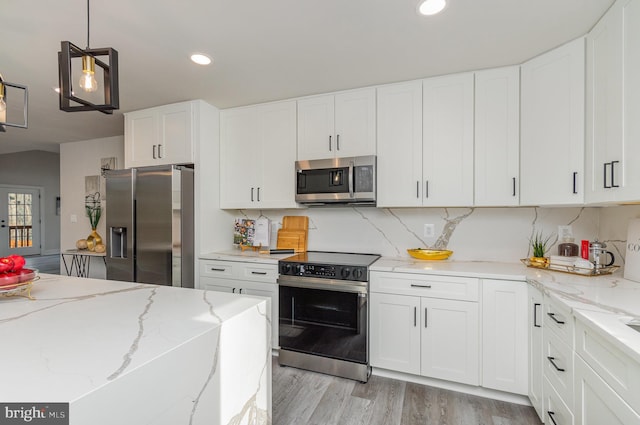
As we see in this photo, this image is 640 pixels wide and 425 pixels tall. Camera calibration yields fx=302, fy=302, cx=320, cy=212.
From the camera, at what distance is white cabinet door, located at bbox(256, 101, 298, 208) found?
291 cm

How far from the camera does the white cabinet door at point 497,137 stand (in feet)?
7.36

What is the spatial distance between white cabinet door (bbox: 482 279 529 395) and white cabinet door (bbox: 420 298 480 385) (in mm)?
64

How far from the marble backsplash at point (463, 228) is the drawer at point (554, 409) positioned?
107 centimetres

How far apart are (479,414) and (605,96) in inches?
80.1

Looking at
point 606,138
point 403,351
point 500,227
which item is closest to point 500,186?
point 500,227

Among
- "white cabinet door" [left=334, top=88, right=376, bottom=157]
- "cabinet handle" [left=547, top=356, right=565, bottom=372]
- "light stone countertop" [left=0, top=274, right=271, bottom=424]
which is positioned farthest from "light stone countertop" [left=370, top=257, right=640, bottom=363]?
"light stone countertop" [left=0, top=274, right=271, bottom=424]

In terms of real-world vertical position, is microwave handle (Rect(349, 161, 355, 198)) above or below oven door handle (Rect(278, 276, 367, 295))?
above

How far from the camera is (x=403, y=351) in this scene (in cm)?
227

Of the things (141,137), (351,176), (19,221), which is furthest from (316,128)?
(19,221)

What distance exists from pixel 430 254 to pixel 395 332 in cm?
72

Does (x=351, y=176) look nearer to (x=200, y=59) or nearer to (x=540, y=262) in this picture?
Result: (x=200, y=59)

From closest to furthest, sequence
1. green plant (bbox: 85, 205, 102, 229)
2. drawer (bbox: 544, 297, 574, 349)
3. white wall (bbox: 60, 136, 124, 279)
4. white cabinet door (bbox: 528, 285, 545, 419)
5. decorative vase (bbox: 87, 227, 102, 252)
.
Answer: drawer (bbox: 544, 297, 574, 349), white cabinet door (bbox: 528, 285, 545, 419), decorative vase (bbox: 87, 227, 102, 252), green plant (bbox: 85, 205, 102, 229), white wall (bbox: 60, 136, 124, 279)

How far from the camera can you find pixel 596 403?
3.86ft

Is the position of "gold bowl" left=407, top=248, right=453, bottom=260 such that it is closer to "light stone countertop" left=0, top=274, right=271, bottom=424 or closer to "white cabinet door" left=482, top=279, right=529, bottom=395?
"white cabinet door" left=482, top=279, right=529, bottom=395
